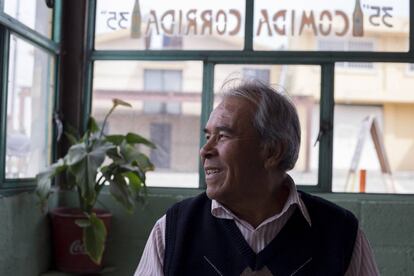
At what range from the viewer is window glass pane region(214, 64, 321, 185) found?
9.77ft

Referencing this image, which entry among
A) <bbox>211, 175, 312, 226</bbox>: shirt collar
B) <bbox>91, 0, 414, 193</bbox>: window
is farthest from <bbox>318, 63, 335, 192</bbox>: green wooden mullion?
<bbox>211, 175, 312, 226</bbox>: shirt collar

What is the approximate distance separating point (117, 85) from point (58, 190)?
2.37 ft

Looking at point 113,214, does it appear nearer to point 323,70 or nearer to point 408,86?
point 323,70

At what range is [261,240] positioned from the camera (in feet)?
4.57

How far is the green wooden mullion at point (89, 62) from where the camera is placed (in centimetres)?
306

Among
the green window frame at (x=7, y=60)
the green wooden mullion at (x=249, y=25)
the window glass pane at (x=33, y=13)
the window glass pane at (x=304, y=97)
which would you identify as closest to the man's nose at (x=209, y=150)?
the green window frame at (x=7, y=60)

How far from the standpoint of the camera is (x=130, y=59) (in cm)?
307

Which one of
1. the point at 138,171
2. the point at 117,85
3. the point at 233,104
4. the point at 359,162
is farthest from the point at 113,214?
the point at 233,104

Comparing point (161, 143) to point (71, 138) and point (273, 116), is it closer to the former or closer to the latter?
point (71, 138)

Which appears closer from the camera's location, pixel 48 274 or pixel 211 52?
pixel 48 274

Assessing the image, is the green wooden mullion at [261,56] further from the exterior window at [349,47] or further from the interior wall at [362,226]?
the interior wall at [362,226]

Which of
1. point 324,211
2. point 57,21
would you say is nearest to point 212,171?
point 324,211

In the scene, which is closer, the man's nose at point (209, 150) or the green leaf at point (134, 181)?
the man's nose at point (209, 150)

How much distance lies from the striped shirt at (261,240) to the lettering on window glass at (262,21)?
180cm
